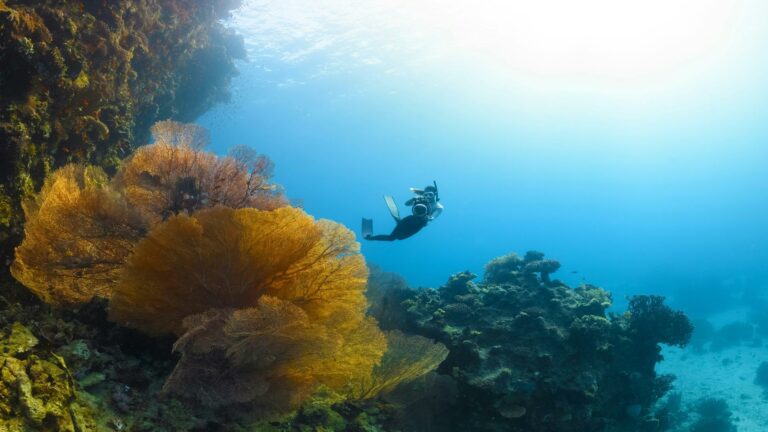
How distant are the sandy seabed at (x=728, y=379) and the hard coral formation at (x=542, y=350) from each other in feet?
51.2

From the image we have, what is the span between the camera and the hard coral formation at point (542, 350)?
7512 mm

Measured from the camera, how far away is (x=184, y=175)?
4.79 m

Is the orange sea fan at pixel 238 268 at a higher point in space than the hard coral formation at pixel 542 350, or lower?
lower

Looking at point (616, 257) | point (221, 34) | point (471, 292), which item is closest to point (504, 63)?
point (221, 34)

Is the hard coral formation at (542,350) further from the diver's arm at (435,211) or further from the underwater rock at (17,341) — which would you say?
the underwater rock at (17,341)

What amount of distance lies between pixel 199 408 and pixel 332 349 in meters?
1.30

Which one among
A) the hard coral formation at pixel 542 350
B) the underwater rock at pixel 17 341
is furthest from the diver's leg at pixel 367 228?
the underwater rock at pixel 17 341

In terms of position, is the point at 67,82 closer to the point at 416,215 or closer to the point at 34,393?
the point at 34,393

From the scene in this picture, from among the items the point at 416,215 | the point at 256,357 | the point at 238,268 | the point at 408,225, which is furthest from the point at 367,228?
the point at 256,357

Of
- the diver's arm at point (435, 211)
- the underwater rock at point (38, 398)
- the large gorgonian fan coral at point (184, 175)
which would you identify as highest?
the diver's arm at point (435, 211)

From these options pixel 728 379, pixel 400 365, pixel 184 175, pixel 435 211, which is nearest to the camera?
pixel 184 175

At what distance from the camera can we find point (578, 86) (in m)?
56.7

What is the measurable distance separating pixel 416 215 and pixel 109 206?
4.95 m

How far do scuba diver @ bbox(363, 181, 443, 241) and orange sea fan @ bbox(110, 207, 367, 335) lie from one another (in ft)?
11.5
